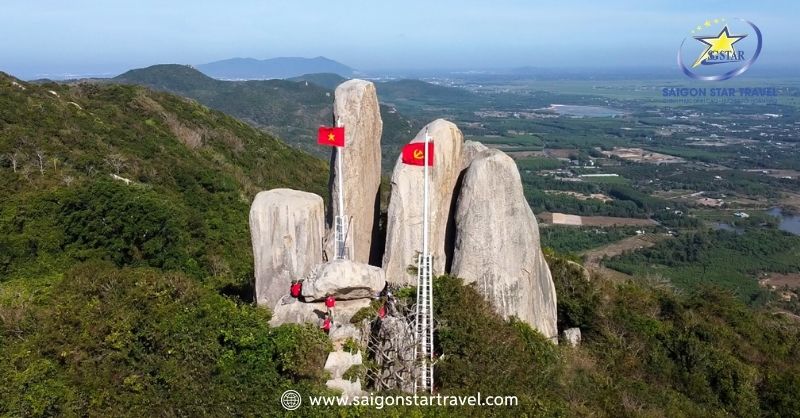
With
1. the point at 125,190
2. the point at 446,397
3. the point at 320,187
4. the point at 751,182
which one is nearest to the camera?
the point at 446,397

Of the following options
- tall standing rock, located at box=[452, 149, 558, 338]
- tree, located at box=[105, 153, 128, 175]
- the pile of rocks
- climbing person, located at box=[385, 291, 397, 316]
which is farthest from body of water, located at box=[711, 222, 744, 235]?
climbing person, located at box=[385, 291, 397, 316]

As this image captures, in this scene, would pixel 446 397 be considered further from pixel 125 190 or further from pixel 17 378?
pixel 125 190

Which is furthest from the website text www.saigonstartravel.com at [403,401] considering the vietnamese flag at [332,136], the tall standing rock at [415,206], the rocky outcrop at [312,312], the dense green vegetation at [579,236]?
the dense green vegetation at [579,236]

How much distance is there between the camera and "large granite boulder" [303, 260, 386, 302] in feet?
42.8

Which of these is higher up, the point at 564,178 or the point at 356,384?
the point at 356,384

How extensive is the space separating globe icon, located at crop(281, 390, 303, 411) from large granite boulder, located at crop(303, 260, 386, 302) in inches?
104

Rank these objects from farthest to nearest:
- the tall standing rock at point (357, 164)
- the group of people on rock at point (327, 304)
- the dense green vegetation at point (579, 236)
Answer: the dense green vegetation at point (579, 236), the tall standing rock at point (357, 164), the group of people on rock at point (327, 304)

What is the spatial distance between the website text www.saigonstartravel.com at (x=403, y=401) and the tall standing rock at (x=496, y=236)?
3.40 m

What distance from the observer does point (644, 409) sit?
12305 millimetres

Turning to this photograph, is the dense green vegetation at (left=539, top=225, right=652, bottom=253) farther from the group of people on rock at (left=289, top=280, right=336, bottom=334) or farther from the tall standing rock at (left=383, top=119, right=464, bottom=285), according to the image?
the group of people on rock at (left=289, top=280, right=336, bottom=334)

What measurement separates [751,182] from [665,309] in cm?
9288

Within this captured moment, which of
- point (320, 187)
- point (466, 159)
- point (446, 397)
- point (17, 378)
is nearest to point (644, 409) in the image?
point (446, 397)

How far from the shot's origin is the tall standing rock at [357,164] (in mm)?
15008

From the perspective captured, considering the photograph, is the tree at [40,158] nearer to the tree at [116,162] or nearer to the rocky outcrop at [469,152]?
the tree at [116,162]
